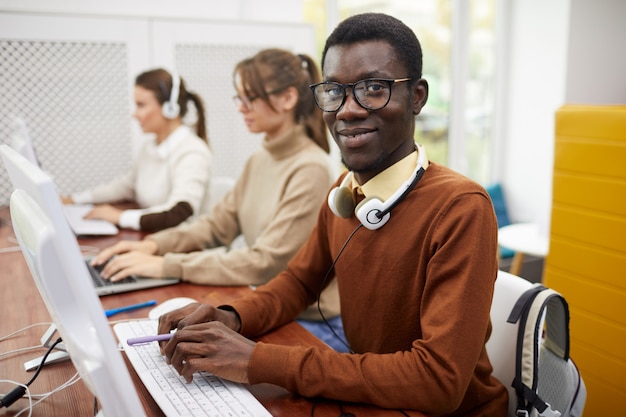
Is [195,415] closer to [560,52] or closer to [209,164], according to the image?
[209,164]

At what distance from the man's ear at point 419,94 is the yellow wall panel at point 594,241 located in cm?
72

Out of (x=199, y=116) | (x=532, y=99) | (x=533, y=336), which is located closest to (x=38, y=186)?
(x=533, y=336)

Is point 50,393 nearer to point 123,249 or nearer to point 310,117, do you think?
point 123,249

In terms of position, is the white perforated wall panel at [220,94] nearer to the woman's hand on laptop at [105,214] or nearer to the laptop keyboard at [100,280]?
the woman's hand on laptop at [105,214]

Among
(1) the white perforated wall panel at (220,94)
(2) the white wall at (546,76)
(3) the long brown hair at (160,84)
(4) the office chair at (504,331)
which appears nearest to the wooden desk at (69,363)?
(4) the office chair at (504,331)

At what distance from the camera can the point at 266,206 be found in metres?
1.78

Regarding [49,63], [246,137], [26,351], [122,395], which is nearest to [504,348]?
[122,395]

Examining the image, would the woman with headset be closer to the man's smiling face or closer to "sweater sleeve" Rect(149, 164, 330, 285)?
"sweater sleeve" Rect(149, 164, 330, 285)

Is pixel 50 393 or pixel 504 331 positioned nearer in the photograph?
pixel 50 393

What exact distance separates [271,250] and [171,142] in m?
1.05

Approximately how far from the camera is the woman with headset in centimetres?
223

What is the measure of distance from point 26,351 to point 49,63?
1.58 m

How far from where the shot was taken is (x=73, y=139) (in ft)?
7.97

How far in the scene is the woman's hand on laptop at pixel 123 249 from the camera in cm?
163
